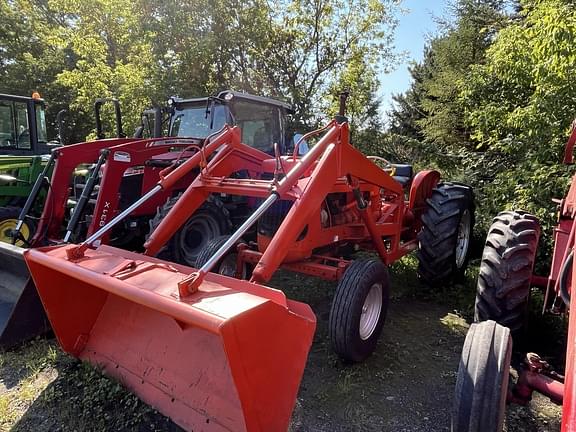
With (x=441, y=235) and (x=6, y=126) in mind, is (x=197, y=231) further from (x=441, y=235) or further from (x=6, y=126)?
(x=6, y=126)

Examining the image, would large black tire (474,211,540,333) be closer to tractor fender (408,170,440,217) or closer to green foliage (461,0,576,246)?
tractor fender (408,170,440,217)

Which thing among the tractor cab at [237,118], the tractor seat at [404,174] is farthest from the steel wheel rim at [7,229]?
the tractor seat at [404,174]

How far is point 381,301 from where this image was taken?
3668mm

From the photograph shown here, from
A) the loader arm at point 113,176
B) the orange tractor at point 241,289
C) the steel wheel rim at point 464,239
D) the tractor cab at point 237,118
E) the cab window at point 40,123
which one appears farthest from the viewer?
the cab window at point 40,123

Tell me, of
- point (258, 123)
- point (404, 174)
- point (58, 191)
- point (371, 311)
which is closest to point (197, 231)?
point (58, 191)

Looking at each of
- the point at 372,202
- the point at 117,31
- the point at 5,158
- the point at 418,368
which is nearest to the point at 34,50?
the point at 117,31

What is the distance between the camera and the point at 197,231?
511 centimetres

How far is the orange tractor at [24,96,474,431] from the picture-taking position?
210cm

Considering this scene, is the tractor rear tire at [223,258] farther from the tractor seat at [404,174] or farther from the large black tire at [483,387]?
the tractor seat at [404,174]

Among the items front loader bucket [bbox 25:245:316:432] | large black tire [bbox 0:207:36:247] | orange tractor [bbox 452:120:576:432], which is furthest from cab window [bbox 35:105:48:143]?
orange tractor [bbox 452:120:576:432]

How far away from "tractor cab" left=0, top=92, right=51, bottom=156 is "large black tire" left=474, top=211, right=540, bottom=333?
7.59 m

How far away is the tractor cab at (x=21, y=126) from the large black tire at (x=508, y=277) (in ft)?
24.9

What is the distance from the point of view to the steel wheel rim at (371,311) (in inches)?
140

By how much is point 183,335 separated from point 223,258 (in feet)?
3.75
